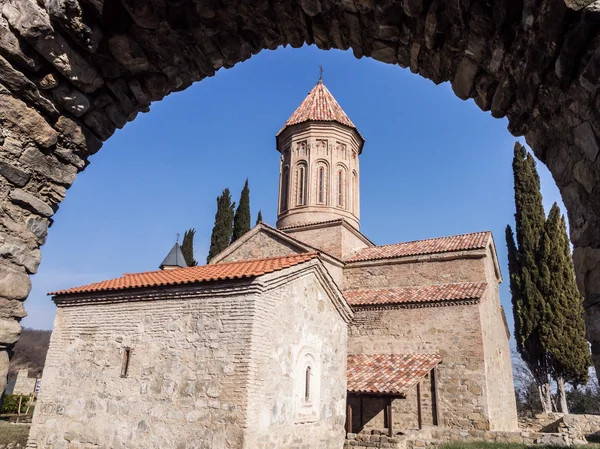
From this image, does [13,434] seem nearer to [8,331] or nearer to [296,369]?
→ [296,369]

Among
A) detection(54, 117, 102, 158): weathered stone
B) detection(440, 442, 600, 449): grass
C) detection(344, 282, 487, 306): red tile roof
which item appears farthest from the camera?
detection(344, 282, 487, 306): red tile roof

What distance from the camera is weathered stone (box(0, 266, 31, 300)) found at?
223cm

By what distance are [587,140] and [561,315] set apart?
16663 mm

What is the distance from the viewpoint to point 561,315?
1541cm

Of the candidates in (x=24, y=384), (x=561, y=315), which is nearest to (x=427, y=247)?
(x=561, y=315)

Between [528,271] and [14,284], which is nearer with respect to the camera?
[14,284]

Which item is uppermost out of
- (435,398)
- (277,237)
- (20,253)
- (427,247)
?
(277,237)

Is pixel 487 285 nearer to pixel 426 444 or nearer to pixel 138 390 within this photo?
pixel 426 444

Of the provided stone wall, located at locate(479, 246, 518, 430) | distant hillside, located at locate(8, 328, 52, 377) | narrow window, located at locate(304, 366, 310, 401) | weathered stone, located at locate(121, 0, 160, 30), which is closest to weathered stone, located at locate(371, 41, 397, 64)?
weathered stone, located at locate(121, 0, 160, 30)

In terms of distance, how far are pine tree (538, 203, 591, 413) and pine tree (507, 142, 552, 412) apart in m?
0.32

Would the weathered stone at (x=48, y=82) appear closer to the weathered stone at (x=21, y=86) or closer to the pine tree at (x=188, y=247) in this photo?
the weathered stone at (x=21, y=86)

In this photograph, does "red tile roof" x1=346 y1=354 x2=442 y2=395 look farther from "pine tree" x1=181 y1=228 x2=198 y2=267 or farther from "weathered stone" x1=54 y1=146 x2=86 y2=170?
"pine tree" x1=181 y1=228 x2=198 y2=267

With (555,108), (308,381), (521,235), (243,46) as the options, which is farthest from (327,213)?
(555,108)

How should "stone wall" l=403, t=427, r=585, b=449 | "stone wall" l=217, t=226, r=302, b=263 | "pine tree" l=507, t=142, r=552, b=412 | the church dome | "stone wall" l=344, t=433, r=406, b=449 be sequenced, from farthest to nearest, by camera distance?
"pine tree" l=507, t=142, r=552, b=412
the church dome
"stone wall" l=217, t=226, r=302, b=263
"stone wall" l=403, t=427, r=585, b=449
"stone wall" l=344, t=433, r=406, b=449
